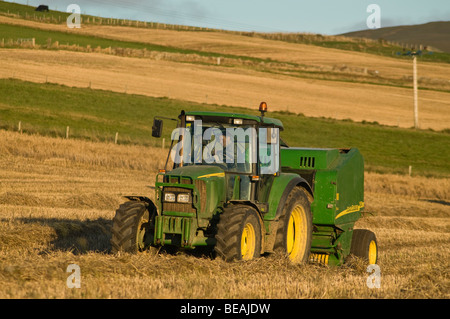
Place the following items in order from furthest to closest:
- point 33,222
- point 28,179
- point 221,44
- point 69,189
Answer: point 221,44 → point 28,179 → point 69,189 → point 33,222

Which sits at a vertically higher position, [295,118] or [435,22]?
[435,22]

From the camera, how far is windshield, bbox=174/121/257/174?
995cm

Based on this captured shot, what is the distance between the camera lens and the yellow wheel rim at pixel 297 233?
10.8 meters

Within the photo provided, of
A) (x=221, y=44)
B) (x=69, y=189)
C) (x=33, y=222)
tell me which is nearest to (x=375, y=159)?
(x=69, y=189)

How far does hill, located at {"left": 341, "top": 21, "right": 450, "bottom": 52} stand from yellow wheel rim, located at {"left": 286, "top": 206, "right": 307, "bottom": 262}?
114 meters

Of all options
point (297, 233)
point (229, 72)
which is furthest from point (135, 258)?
point (229, 72)

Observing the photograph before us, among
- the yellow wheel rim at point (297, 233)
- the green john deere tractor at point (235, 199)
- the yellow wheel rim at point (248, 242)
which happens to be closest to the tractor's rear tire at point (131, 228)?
the green john deere tractor at point (235, 199)

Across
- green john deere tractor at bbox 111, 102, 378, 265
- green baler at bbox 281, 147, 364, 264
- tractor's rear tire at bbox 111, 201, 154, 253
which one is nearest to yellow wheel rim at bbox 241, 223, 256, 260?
green john deere tractor at bbox 111, 102, 378, 265

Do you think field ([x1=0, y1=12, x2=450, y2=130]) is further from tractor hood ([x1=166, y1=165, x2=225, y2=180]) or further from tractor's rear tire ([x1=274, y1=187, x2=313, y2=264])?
tractor hood ([x1=166, y1=165, x2=225, y2=180])

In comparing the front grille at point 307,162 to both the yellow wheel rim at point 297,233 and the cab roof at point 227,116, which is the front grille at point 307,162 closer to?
the yellow wheel rim at point 297,233

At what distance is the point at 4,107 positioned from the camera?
132 feet

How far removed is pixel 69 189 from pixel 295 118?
27528mm

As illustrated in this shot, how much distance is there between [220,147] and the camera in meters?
10.1

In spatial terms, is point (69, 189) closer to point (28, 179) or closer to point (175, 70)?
point (28, 179)
